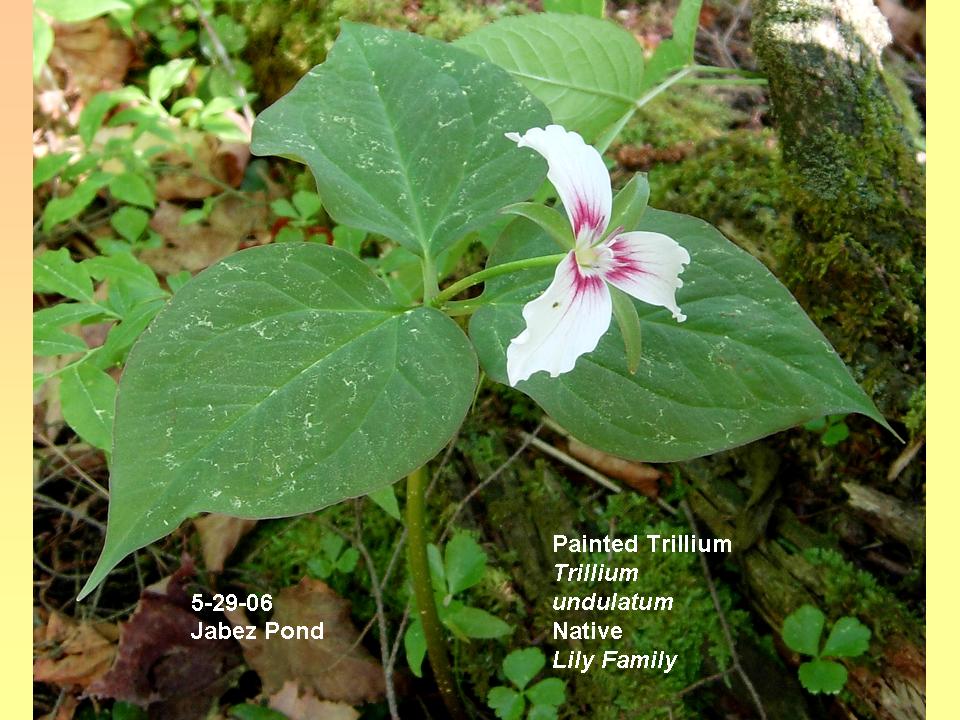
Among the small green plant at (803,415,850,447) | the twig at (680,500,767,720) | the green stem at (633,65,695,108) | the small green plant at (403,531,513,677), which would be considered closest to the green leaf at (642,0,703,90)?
the green stem at (633,65,695,108)

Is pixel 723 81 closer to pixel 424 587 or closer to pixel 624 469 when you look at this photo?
pixel 624 469

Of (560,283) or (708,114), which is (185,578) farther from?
(708,114)

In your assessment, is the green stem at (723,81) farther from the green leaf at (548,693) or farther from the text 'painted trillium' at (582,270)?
the green leaf at (548,693)

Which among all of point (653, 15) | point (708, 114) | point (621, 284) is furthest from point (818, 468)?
point (653, 15)

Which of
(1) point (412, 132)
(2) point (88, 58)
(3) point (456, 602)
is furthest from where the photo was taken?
(2) point (88, 58)

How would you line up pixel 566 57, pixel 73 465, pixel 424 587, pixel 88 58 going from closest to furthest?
1. pixel 424 587
2. pixel 566 57
3. pixel 73 465
4. pixel 88 58

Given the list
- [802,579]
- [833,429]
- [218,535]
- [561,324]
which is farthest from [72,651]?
[833,429]

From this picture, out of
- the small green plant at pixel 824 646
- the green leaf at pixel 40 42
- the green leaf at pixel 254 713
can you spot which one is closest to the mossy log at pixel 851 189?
the small green plant at pixel 824 646
